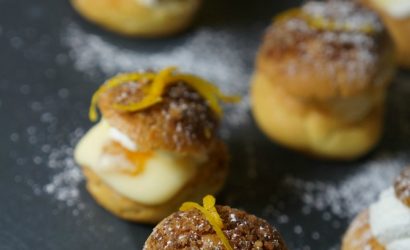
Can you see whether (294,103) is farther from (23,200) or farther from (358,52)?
(23,200)

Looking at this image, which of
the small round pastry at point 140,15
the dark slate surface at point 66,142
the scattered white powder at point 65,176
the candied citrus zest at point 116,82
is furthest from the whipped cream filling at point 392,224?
the small round pastry at point 140,15

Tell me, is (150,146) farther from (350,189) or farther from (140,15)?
(140,15)

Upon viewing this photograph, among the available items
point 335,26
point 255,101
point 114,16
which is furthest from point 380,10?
point 114,16

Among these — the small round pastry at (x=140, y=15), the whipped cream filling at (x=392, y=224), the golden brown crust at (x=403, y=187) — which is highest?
the small round pastry at (x=140, y=15)

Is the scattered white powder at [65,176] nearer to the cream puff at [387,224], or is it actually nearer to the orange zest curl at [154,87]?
the orange zest curl at [154,87]

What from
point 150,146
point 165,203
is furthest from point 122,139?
point 165,203

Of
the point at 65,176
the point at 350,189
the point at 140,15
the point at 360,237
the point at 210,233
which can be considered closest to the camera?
the point at 210,233

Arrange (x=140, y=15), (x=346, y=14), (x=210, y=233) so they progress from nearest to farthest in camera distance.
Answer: (x=210, y=233) → (x=346, y=14) → (x=140, y=15)
